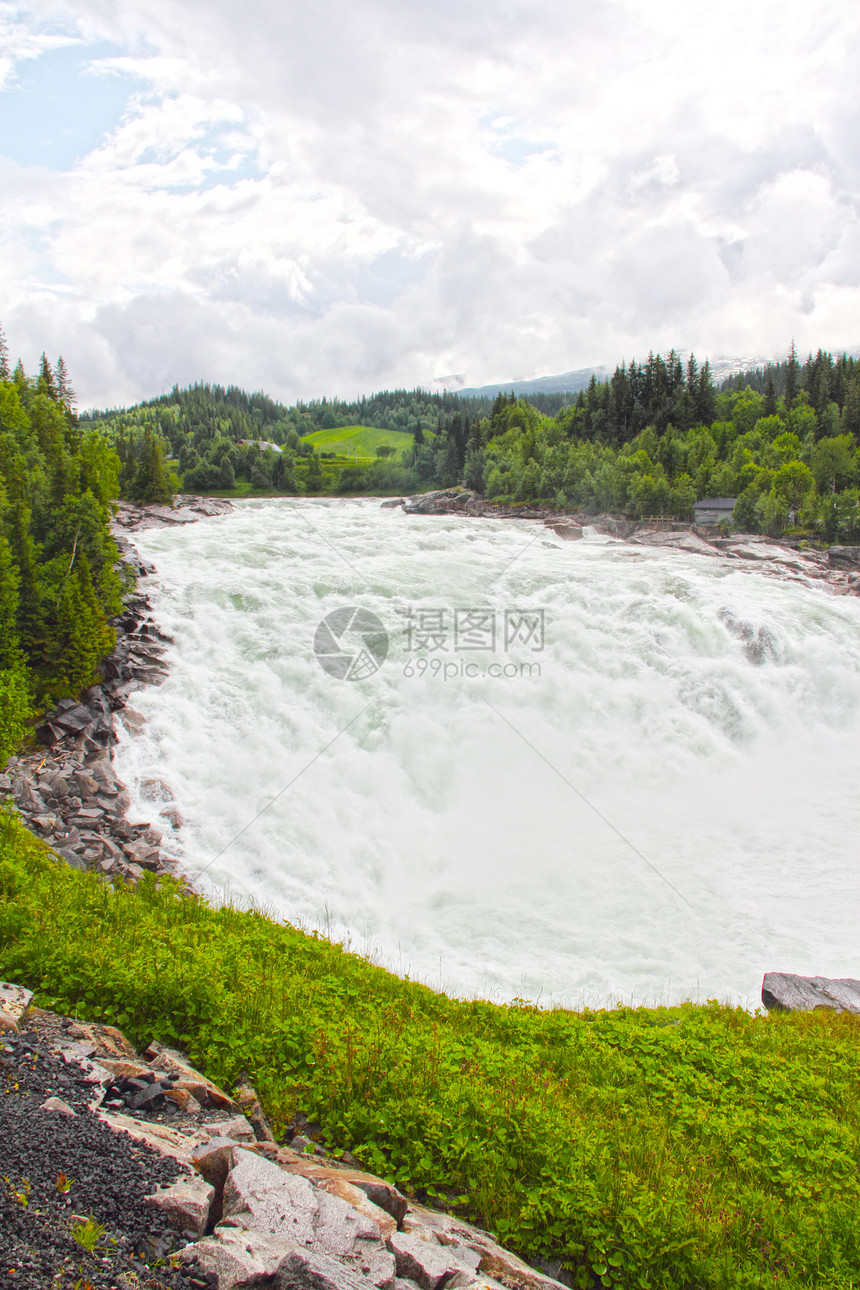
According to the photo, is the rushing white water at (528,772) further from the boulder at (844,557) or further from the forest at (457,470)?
the boulder at (844,557)

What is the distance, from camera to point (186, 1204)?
4348mm

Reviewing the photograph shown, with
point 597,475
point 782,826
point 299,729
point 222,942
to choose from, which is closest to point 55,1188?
point 222,942

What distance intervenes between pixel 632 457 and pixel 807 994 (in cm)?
7334

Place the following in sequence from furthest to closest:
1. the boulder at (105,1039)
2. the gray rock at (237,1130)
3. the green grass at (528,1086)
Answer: the boulder at (105,1039), the gray rock at (237,1130), the green grass at (528,1086)

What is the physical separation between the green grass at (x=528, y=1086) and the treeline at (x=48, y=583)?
468 inches

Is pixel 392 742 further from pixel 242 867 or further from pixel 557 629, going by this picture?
pixel 557 629

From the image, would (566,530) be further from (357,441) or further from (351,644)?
(357,441)

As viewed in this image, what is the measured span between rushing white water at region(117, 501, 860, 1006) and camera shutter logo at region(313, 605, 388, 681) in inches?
19.5

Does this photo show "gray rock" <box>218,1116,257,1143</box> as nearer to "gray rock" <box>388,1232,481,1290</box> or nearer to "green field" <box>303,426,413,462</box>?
"gray rock" <box>388,1232,481,1290</box>

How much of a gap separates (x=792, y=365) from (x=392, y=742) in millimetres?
116801

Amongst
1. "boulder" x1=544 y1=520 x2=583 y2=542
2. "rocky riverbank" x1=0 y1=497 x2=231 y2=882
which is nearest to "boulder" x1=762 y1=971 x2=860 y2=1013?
"rocky riverbank" x1=0 y1=497 x2=231 y2=882

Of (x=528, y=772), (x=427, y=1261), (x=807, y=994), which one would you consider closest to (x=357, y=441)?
(x=528, y=772)

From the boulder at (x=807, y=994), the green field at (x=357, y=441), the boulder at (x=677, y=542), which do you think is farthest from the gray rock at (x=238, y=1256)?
the green field at (x=357, y=441)

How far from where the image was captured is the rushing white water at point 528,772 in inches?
566
